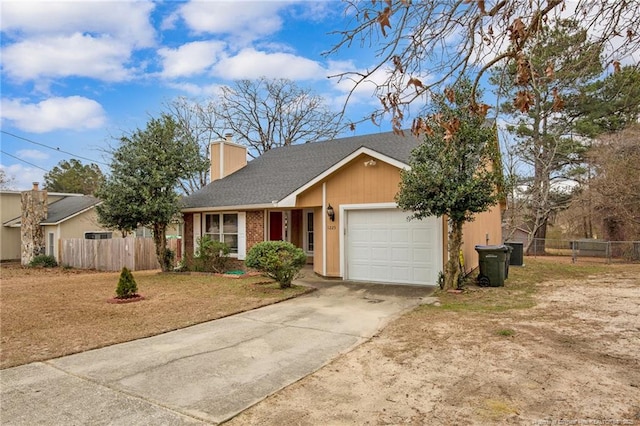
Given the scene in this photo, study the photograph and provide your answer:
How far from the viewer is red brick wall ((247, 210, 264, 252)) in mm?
14148

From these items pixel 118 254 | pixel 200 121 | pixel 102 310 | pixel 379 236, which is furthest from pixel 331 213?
pixel 200 121

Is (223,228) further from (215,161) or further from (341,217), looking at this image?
(341,217)

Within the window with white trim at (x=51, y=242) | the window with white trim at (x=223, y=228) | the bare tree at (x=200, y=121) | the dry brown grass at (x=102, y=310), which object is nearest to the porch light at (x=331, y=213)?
the dry brown grass at (x=102, y=310)

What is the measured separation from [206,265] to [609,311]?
11955 mm

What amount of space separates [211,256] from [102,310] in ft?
20.0

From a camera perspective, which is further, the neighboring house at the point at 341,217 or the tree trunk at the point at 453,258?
the neighboring house at the point at 341,217

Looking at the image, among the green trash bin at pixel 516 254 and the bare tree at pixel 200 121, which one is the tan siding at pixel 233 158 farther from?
the green trash bin at pixel 516 254

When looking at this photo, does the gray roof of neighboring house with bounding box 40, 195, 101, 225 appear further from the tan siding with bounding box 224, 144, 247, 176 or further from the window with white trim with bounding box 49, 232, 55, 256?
the tan siding with bounding box 224, 144, 247, 176

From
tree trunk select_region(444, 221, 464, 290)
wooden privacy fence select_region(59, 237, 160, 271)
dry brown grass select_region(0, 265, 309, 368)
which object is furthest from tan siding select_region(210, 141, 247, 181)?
tree trunk select_region(444, 221, 464, 290)

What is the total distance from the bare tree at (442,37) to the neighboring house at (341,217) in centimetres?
611

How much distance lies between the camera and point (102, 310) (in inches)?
321

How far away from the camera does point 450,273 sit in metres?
9.52

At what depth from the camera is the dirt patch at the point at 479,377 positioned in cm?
343

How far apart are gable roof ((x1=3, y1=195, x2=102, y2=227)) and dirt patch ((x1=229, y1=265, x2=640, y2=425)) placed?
67.8 ft
